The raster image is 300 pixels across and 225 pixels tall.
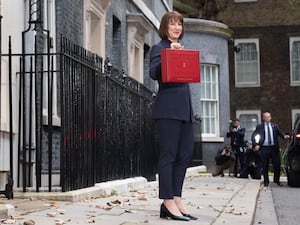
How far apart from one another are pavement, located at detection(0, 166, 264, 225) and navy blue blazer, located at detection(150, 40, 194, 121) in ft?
3.38

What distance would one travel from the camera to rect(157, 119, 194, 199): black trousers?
6766 millimetres

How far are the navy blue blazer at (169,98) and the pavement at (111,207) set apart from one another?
103cm

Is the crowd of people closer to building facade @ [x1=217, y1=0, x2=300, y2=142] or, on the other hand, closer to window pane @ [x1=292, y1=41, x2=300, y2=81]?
building facade @ [x1=217, y1=0, x2=300, y2=142]

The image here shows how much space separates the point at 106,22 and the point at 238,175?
7704 mm

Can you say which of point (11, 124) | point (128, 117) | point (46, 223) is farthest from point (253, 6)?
point (46, 223)

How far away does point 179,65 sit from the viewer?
659cm

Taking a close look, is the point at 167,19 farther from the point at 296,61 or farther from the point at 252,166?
the point at 296,61

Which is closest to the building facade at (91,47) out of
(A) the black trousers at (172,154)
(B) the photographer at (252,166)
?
(A) the black trousers at (172,154)

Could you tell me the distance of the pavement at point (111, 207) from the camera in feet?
21.6

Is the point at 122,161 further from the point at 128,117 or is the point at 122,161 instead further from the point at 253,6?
the point at 253,6

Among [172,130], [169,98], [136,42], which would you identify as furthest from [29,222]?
[136,42]

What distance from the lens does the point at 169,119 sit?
22.2 ft

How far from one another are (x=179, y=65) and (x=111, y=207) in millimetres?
2145

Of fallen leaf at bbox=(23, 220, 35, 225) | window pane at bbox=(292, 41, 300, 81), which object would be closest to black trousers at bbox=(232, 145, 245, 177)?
fallen leaf at bbox=(23, 220, 35, 225)
